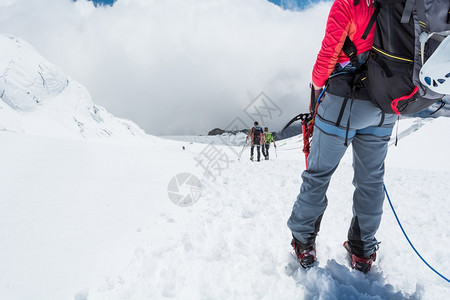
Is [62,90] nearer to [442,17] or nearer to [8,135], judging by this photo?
[8,135]

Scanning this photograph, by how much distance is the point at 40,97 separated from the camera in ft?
203

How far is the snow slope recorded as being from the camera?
1606 mm

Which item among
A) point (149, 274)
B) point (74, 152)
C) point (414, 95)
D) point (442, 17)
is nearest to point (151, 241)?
point (149, 274)

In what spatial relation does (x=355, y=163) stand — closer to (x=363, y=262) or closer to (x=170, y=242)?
(x=363, y=262)

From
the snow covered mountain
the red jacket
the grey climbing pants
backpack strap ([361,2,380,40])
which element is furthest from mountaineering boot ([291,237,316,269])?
the snow covered mountain

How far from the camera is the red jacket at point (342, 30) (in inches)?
54.0

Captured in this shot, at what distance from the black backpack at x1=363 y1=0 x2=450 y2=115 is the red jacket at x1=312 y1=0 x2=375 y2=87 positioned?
7 cm

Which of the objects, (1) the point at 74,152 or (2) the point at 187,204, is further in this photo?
(1) the point at 74,152

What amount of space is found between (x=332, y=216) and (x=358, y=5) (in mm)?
2321

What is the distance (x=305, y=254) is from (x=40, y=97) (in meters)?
77.9

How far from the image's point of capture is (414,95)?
1.26 metres

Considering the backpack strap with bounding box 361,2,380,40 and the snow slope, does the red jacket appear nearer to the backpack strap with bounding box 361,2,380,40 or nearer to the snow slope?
the backpack strap with bounding box 361,2,380,40

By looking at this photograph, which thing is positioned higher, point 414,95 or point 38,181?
point 414,95

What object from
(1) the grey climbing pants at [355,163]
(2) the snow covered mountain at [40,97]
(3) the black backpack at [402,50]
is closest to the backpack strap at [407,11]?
(3) the black backpack at [402,50]
